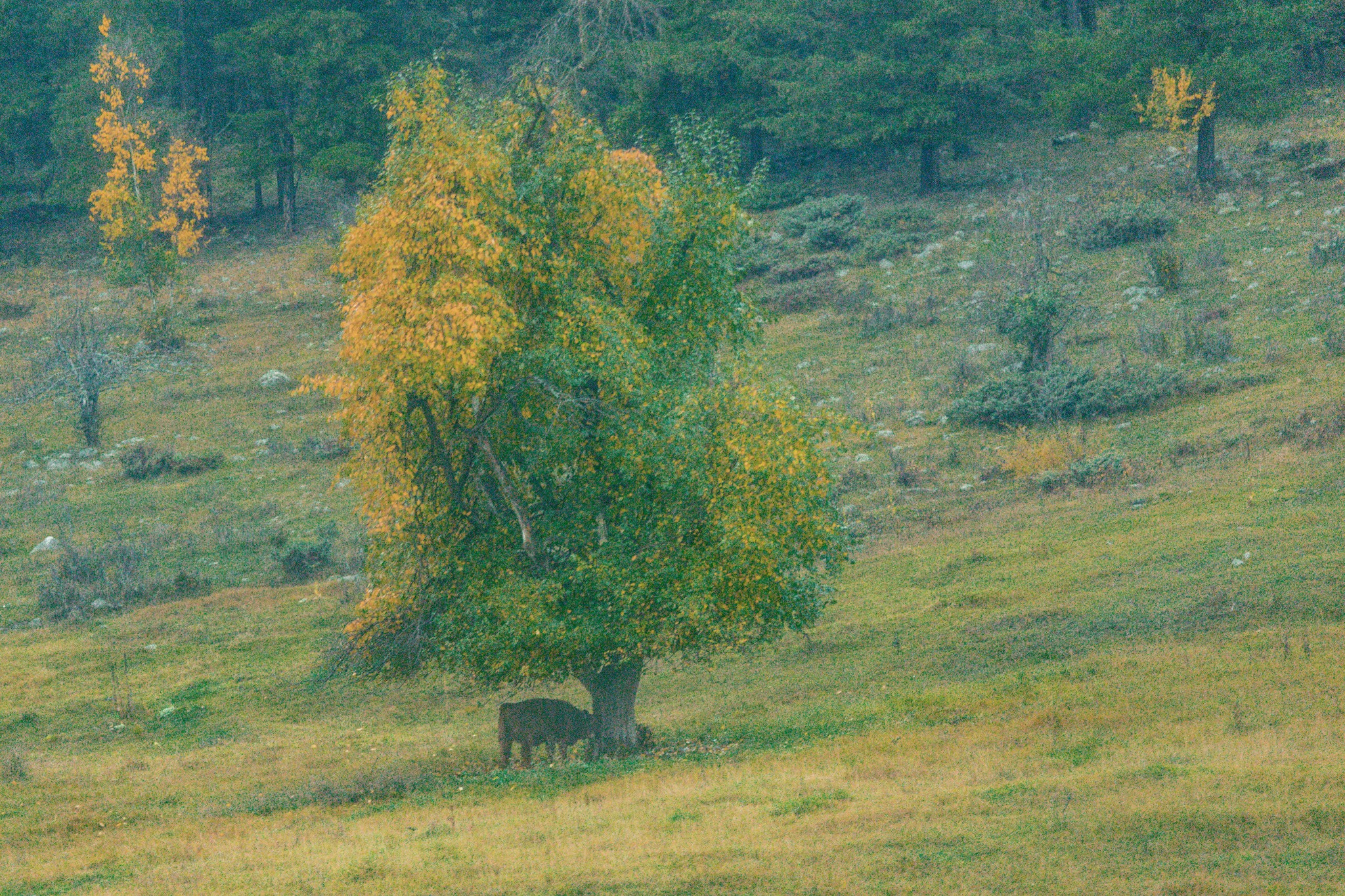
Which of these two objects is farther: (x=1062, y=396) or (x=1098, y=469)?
(x=1062, y=396)

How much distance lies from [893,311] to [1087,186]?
11.2 m

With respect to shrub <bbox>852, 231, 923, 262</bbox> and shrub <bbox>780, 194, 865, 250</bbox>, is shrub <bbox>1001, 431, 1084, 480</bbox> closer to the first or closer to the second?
shrub <bbox>852, 231, 923, 262</bbox>

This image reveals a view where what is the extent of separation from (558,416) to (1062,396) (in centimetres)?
1874

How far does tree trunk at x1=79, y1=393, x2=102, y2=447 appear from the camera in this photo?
41719mm

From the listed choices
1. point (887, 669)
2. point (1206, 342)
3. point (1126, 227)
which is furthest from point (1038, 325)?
point (887, 669)

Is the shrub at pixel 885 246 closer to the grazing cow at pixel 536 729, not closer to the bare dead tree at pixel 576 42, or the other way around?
the bare dead tree at pixel 576 42

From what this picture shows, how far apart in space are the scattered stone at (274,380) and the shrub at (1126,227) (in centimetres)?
2659

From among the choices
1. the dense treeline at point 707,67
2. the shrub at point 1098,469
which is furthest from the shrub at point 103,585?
the dense treeline at point 707,67

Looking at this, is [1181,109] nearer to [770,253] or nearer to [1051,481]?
[770,253]

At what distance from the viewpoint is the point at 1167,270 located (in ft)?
125

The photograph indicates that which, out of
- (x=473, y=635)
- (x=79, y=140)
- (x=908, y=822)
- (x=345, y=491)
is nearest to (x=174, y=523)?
(x=345, y=491)

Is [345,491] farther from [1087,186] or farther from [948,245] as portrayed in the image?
[1087,186]

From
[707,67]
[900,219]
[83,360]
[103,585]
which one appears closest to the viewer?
[103,585]

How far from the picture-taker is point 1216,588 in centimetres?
2023
